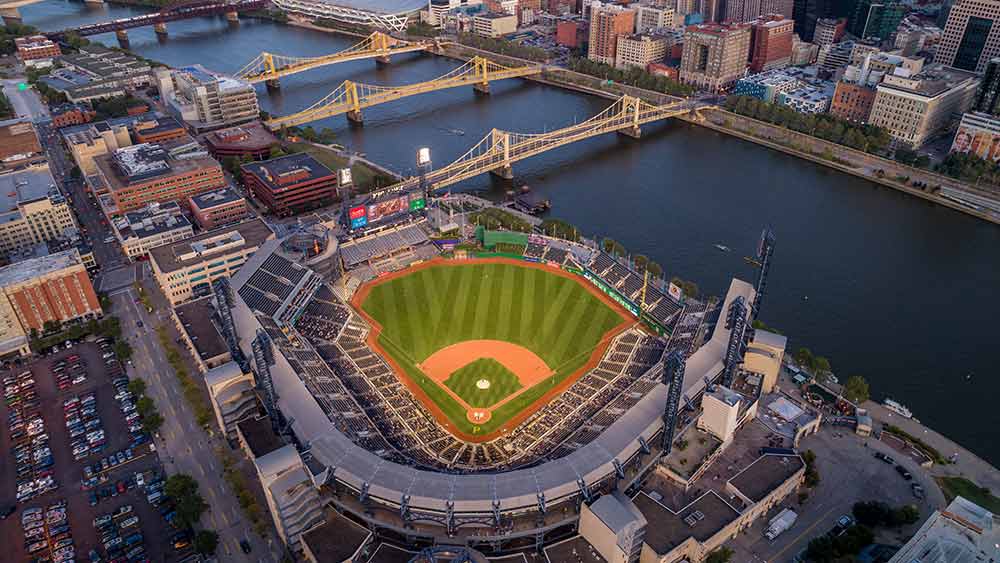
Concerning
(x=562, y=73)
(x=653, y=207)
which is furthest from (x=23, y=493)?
(x=562, y=73)

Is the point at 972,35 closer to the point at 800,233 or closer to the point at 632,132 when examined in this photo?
the point at 632,132

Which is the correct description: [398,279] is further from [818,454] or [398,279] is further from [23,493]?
[818,454]

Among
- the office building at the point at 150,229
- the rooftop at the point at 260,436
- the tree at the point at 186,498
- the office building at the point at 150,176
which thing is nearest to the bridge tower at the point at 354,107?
the office building at the point at 150,176

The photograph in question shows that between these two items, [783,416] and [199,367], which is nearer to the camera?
[783,416]

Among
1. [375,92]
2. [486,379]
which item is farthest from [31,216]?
[375,92]

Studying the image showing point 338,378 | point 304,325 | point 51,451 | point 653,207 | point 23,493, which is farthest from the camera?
point 653,207

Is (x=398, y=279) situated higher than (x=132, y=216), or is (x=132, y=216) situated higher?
(x=132, y=216)

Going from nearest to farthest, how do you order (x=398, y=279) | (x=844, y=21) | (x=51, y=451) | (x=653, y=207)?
(x=51, y=451) < (x=398, y=279) < (x=653, y=207) < (x=844, y=21)

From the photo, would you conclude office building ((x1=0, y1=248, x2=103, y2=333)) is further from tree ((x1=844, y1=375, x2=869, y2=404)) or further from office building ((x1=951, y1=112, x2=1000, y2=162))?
office building ((x1=951, y1=112, x2=1000, y2=162))
